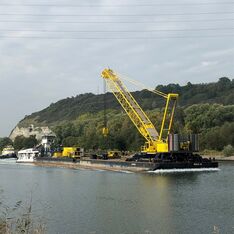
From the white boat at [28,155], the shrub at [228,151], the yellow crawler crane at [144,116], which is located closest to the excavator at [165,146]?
the yellow crawler crane at [144,116]

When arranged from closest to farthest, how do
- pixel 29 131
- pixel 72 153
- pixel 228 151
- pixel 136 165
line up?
pixel 136 165 → pixel 72 153 → pixel 228 151 → pixel 29 131

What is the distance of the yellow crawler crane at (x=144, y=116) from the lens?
5972 centimetres

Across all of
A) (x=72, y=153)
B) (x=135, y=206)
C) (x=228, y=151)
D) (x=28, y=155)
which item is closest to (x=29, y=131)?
(x=28, y=155)

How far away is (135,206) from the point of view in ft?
83.7

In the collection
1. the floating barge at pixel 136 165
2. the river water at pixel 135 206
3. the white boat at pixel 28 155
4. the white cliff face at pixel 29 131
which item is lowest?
the river water at pixel 135 206

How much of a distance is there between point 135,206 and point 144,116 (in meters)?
39.4

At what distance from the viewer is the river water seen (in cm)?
1984

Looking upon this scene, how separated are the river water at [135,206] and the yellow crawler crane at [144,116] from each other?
21.1 meters

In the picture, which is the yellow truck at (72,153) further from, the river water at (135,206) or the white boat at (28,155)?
the river water at (135,206)

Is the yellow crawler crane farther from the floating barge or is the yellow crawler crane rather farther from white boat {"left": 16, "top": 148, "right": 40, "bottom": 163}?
white boat {"left": 16, "top": 148, "right": 40, "bottom": 163}

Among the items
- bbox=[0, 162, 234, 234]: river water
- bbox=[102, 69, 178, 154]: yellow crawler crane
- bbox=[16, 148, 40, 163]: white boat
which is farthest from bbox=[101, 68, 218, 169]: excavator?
bbox=[16, 148, 40, 163]: white boat

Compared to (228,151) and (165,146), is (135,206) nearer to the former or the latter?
(165,146)

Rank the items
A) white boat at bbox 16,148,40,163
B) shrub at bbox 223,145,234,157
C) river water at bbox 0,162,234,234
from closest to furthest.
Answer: river water at bbox 0,162,234,234 → shrub at bbox 223,145,234,157 → white boat at bbox 16,148,40,163

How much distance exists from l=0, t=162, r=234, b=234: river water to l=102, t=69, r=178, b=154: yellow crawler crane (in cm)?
2106
